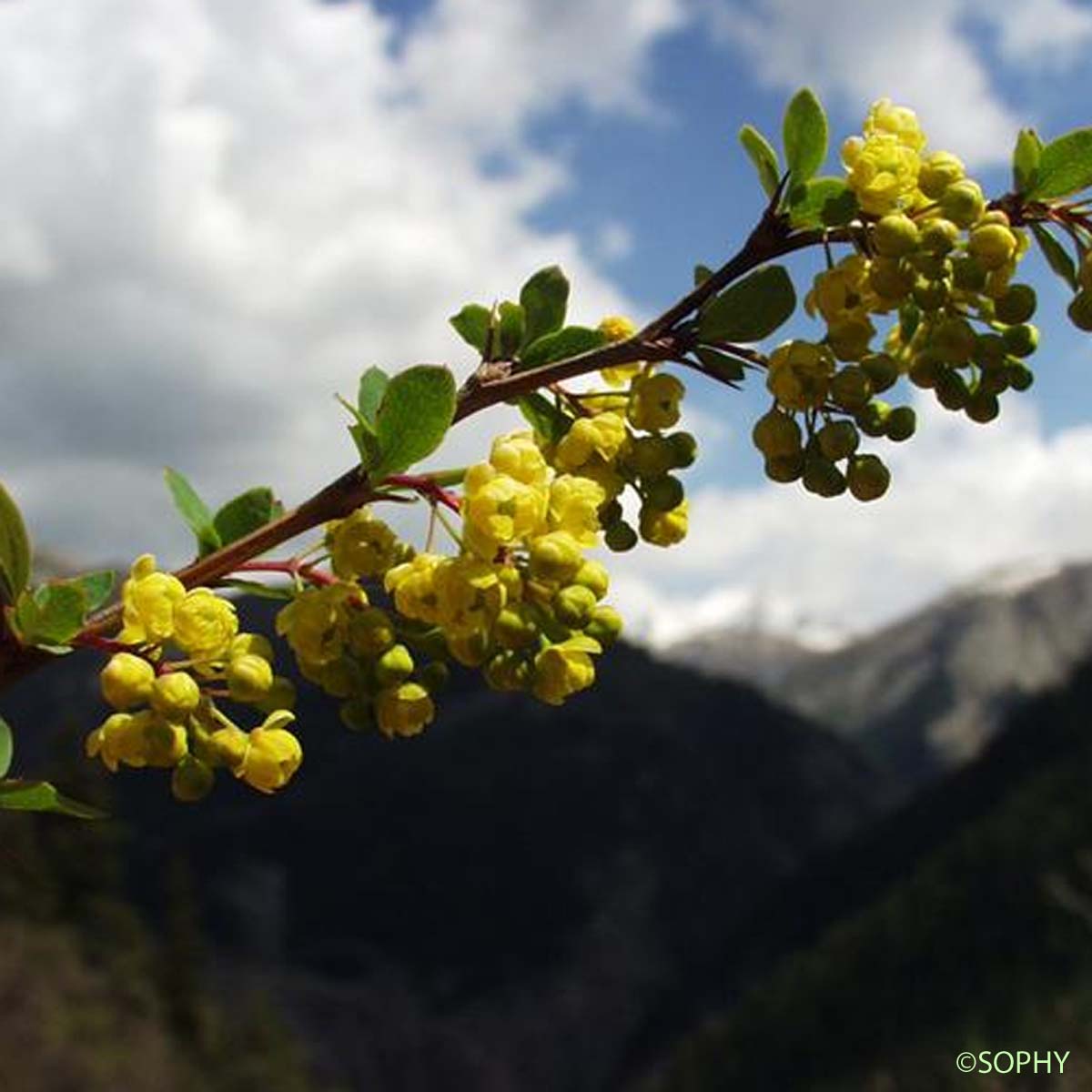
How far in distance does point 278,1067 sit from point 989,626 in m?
166

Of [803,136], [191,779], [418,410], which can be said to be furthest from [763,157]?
[191,779]

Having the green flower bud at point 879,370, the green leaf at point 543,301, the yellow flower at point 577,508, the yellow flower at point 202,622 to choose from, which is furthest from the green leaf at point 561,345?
the yellow flower at point 202,622

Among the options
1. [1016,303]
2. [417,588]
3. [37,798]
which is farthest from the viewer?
[1016,303]

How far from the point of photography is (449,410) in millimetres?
1090

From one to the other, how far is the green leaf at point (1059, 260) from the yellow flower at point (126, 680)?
0.85 m

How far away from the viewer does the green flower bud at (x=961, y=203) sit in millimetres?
1143

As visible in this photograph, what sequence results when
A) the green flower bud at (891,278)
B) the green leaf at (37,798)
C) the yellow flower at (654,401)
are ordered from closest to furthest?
the green leaf at (37,798)
the green flower bud at (891,278)
the yellow flower at (654,401)

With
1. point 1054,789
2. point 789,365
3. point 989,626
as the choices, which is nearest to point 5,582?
point 789,365

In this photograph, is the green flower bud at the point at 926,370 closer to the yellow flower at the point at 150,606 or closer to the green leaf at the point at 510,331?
the green leaf at the point at 510,331

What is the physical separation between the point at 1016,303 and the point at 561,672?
0.50m

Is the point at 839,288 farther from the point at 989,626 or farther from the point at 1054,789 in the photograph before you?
the point at 989,626

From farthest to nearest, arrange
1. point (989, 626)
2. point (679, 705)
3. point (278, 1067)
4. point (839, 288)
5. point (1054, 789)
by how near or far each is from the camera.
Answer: point (989, 626)
point (679, 705)
point (1054, 789)
point (278, 1067)
point (839, 288)

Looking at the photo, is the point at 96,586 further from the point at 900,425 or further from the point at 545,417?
the point at 900,425

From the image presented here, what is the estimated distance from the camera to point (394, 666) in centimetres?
117
